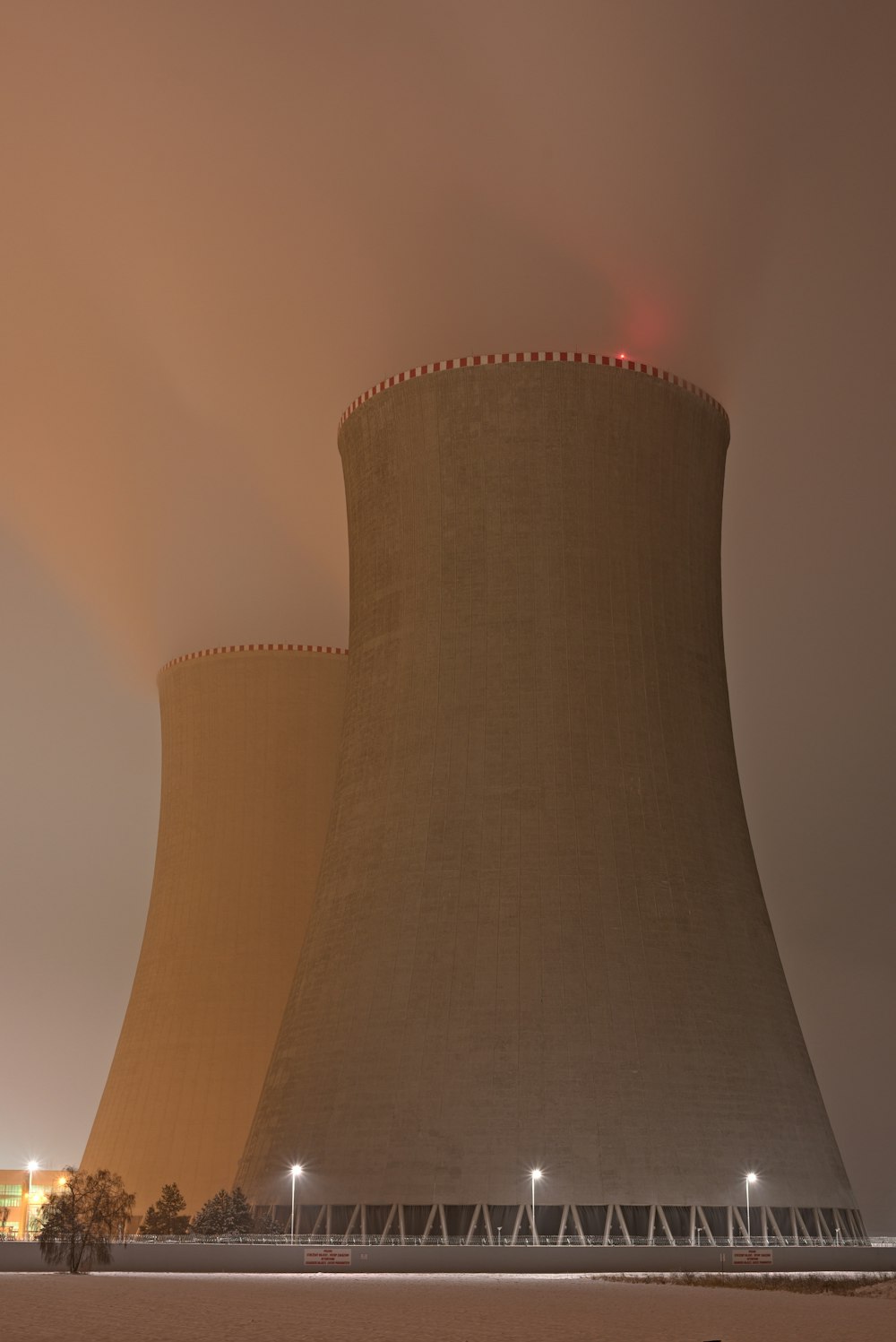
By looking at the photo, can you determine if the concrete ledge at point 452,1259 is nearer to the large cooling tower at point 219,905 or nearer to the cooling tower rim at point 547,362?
the large cooling tower at point 219,905

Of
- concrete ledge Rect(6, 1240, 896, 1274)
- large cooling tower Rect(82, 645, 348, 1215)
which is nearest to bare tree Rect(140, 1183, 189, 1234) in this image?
large cooling tower Rect(82, 645, 348, 1215)

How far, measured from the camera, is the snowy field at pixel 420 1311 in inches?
335

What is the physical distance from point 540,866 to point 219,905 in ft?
29.2

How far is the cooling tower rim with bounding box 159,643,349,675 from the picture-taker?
2627 centimetres

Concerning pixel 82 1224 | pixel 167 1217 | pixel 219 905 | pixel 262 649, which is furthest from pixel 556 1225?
pixel 262 649

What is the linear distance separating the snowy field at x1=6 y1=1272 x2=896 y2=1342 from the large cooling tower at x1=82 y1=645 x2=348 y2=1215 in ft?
30.4

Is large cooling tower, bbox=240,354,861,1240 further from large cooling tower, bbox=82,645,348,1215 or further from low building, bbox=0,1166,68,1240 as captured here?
low building, bbox=0,1166,68,1240

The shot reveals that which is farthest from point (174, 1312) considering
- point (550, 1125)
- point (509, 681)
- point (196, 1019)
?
point (196, 1019)

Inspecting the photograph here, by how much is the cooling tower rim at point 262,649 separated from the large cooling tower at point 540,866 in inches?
242

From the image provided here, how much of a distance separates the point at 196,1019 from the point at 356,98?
518 inches

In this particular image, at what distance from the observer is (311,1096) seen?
16.8 m

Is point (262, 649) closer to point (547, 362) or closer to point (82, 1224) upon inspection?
point (547, 362)

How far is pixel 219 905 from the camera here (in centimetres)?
2438

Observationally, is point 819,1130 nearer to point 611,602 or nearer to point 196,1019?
point 611,602
